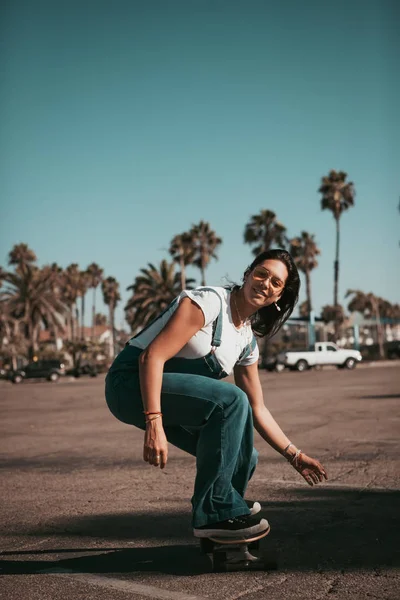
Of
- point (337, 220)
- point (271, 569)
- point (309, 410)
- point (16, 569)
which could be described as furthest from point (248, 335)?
point (337, 220)

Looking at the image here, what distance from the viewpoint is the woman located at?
9.52ft

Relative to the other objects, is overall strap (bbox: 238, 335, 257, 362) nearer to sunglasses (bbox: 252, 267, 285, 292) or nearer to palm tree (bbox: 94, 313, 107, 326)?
sunglasses (bbox: 252, 267, 285, 292)

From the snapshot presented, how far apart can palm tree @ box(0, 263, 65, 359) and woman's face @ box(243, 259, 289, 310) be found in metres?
45.6

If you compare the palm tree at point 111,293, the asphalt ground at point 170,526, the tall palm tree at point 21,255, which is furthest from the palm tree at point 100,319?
the asphalt ground at point 170,526

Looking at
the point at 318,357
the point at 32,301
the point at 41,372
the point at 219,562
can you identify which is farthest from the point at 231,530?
the point at 32,301

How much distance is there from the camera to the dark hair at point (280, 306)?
3352 millimetres

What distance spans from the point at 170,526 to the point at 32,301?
45.6 m

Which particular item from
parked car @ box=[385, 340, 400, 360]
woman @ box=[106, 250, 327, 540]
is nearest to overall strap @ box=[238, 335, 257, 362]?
woman @ box=[106, 250, 327, 540]

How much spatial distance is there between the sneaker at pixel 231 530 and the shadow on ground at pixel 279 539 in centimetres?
21

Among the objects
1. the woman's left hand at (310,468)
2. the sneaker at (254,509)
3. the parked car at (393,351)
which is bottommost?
the parked car at (393,351)

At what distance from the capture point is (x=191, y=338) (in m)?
3.07

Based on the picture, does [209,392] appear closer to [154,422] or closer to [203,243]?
[154,422]

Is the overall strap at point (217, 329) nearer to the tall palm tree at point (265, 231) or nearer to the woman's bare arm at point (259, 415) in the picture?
the woman's bare arm at point (259, 415)

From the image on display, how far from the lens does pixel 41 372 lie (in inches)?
1591
